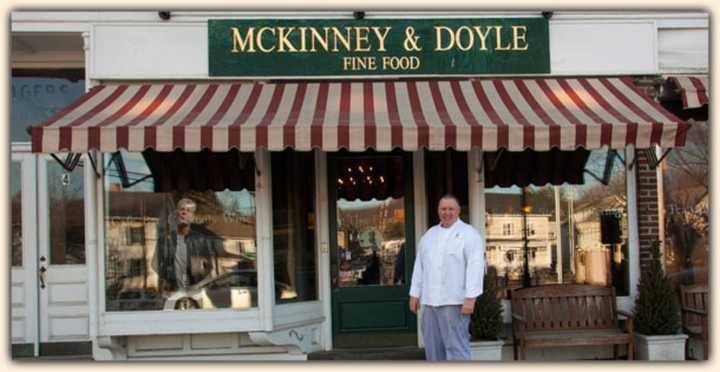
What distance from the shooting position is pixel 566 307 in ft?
24.4

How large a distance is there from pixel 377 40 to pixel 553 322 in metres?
3.26

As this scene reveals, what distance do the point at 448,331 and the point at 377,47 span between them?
2.89 meters

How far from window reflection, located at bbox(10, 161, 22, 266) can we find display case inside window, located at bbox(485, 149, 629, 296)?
5056mm

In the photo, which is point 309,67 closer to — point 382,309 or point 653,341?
point 382,309

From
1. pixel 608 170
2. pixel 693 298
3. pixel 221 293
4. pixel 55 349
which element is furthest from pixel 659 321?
pixel 55 349

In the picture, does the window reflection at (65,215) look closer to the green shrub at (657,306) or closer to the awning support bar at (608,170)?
the awning support bar at (608,170)

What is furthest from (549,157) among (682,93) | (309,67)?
(309,67)

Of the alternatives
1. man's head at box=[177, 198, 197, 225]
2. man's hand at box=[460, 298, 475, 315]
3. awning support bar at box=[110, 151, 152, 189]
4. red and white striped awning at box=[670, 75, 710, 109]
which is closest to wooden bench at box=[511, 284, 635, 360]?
man's hand at box=[460, 298, 475, 315]

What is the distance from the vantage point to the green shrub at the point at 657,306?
7082mm

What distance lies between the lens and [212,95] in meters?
7.01

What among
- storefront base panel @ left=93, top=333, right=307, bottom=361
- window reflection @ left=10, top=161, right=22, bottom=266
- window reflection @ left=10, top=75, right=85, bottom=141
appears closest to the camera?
storefront base panel @ left=93, top=333, right=307, bottom=361

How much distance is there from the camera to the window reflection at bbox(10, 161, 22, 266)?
26.9ft

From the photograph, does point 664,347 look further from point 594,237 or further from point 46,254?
point 46,254

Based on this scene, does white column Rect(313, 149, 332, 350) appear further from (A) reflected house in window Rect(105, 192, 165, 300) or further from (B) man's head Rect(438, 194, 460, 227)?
(B) man's head Rect(438, 194, 460, 227)
